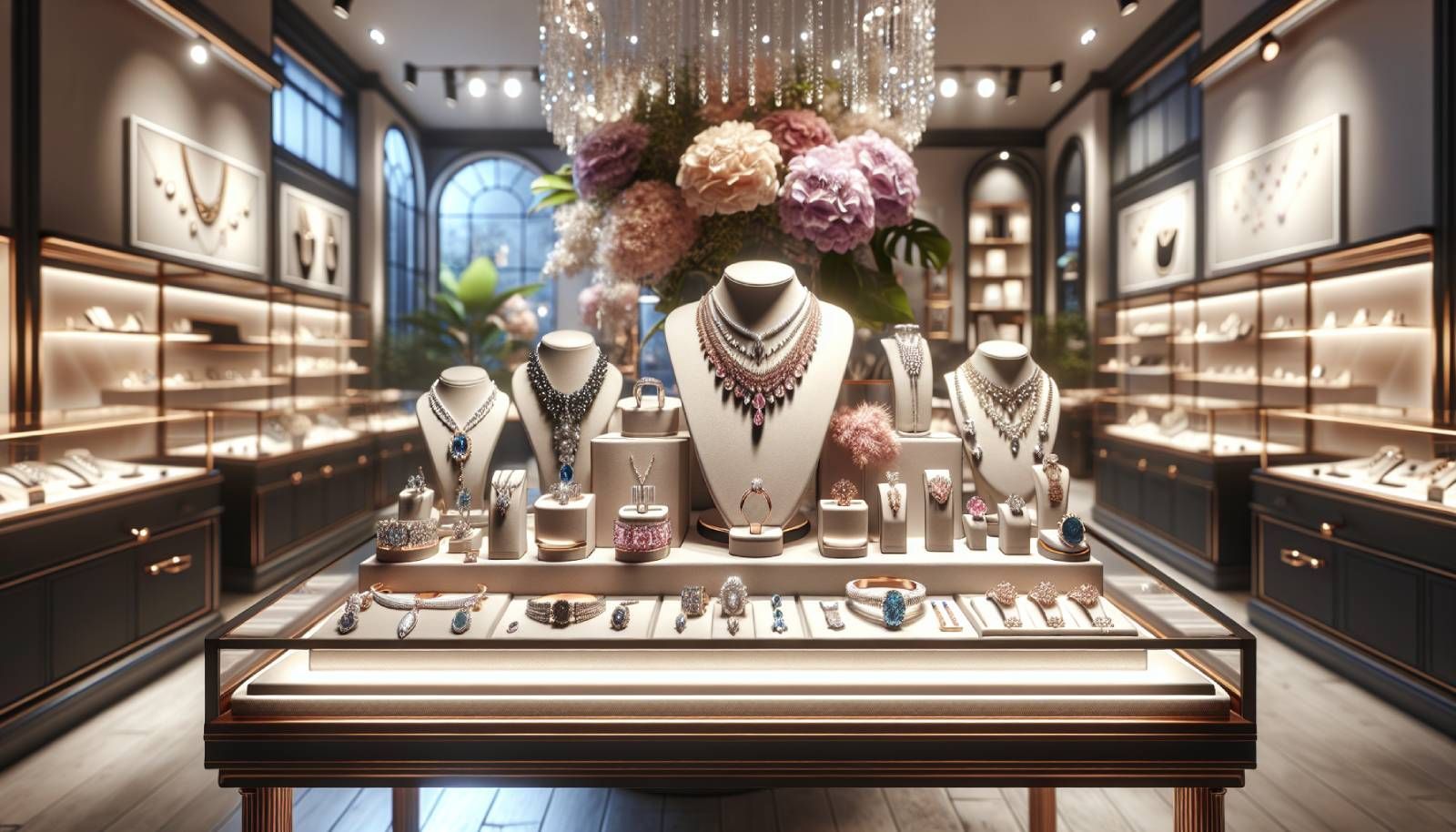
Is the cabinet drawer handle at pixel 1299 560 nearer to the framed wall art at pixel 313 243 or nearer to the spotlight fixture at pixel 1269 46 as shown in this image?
the spotlight fixture at pixel 1269 46

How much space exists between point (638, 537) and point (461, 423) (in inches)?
23.6

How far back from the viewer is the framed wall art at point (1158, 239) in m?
6.03

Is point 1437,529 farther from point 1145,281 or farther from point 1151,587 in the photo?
point 1145,281

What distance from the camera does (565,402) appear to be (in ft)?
5.63

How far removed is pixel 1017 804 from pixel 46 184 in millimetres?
4673

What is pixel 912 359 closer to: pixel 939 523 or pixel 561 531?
pixel 939 523

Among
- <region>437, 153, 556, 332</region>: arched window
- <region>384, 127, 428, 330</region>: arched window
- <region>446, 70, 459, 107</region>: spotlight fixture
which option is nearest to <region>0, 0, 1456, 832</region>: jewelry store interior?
<region>446, 70, 459, 107</region>: spotlight fixture

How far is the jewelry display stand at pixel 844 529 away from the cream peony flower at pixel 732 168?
0.65m

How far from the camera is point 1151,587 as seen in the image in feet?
4.54

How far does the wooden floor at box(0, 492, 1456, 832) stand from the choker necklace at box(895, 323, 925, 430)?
1201 millimetres

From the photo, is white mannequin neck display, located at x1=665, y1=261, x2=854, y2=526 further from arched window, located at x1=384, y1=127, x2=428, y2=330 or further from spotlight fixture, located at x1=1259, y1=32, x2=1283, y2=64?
arched window, located at x1=384, y1=127, x2=428, y2=330

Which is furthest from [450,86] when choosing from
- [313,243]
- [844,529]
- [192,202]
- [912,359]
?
[844,529]

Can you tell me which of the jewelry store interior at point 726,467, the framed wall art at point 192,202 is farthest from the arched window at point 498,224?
the framed wall art at point 192,202

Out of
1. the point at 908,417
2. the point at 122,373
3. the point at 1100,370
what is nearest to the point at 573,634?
the point at 908,417
